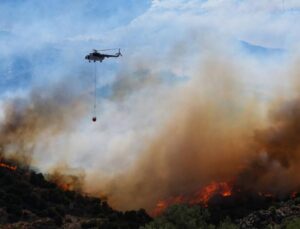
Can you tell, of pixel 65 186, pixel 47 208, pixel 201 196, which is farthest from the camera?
pixel 65 186

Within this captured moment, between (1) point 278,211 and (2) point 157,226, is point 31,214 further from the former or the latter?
(2) point 157,226

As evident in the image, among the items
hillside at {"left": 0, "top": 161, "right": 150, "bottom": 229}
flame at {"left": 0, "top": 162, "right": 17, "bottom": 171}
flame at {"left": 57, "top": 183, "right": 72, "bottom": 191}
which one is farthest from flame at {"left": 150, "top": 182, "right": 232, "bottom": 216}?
flame at {"left": 0, "top": 162, "right": 17, "bottom": 171}

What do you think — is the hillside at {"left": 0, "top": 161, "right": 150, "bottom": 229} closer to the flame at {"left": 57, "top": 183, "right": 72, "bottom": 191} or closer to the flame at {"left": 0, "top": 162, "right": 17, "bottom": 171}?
the flame at {"left": 0, "top": 162, "right": 17, "bottom": 171}

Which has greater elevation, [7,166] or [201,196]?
[7,166]

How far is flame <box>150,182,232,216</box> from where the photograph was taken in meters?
148

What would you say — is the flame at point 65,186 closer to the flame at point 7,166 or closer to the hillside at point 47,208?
the hillside at point 47,208

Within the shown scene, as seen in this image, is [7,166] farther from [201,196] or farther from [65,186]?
[201,196]

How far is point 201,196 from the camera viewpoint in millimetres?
151375

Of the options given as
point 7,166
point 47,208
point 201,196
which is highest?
point 7,166

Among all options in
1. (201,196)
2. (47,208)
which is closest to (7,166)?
(47,208)

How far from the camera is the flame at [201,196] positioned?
5832 inches

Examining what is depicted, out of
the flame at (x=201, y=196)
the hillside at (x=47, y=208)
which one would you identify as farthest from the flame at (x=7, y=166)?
the flame at (x=201, y=196)

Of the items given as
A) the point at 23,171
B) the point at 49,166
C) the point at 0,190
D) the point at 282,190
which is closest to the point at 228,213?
the point at 282,190

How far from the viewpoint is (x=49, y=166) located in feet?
590
